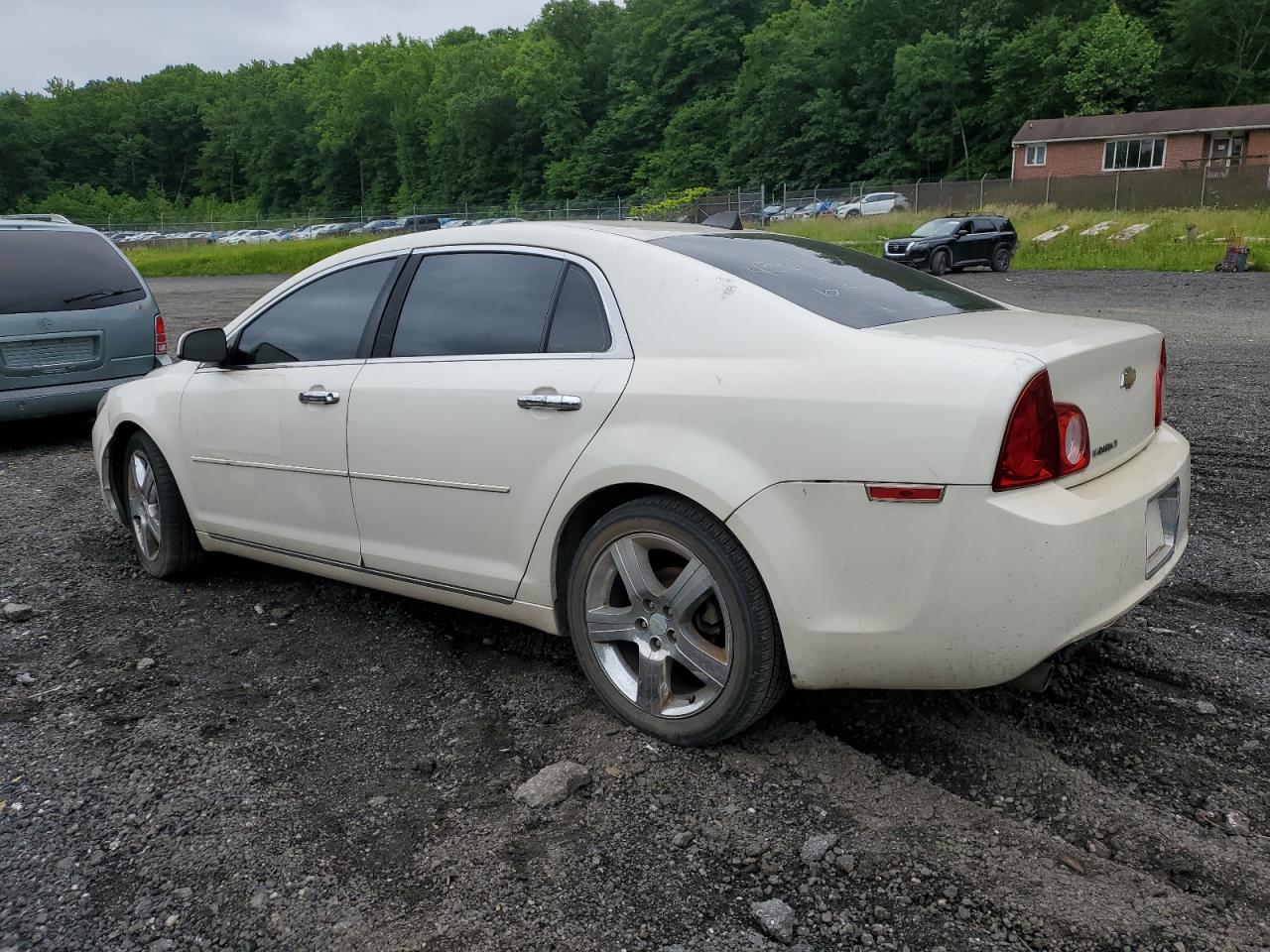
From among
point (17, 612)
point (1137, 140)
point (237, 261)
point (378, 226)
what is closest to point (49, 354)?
point (17, 612)

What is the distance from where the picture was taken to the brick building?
53.0m

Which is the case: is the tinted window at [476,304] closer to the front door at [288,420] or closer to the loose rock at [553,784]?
the front door at [288,420]

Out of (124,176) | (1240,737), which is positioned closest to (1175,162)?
(1240,737)

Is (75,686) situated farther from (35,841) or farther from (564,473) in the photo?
(564,473)

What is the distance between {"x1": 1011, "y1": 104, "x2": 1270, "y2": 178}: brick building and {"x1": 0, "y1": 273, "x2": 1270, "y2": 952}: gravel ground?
55392mm

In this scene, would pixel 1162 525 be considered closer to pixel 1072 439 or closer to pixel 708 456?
pixel 1072 439

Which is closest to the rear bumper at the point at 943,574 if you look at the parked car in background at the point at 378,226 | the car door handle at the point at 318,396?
the car door handle at the point at 318,396

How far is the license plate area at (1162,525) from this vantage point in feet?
9.42

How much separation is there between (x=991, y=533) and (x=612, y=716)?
1.41 metres

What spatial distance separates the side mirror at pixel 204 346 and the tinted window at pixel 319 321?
0.09m

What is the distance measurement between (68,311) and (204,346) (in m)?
4.27

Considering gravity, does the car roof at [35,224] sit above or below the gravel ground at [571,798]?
above

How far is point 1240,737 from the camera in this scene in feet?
9.90

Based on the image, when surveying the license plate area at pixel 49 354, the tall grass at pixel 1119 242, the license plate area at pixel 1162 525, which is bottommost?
the tall grass at pixel 1119 242
